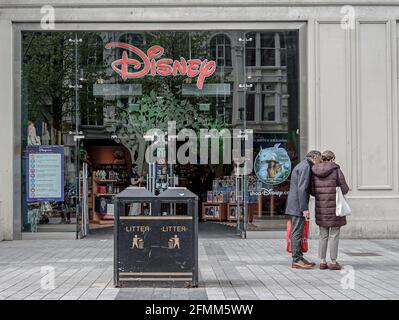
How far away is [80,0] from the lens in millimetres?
14211

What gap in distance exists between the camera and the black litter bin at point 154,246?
26.7 ft

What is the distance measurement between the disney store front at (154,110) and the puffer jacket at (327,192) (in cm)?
432

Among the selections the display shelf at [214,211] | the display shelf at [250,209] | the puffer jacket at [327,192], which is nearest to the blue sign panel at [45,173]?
the display shelf at [214,211]

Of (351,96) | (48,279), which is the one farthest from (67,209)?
(351,96)

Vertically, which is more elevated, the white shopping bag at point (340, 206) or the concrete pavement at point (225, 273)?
the white shopping bag at point (340, 206)

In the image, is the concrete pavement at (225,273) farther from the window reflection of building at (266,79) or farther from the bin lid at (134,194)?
the window reflection of building at (266,79)

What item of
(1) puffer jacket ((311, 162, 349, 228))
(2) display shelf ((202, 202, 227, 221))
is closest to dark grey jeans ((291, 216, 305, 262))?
(1) puffer jacket ((311, 162, 349, 228))

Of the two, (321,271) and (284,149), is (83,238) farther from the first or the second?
(321,271)

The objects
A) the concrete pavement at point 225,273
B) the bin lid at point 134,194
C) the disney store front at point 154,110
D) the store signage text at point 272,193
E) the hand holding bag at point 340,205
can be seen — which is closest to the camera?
the concrete pavement at point 225,273

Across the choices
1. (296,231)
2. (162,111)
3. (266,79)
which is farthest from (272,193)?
(296,231)

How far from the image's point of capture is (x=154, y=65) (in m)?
14.5

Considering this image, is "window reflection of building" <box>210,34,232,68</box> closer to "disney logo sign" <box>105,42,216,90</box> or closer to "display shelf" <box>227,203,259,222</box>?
"disney logo sign" <box>105,42,216,90</box>

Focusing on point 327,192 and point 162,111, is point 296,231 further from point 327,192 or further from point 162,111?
point 162,111

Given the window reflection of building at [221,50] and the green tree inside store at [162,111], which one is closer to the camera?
the window reflection of building at [221,50]
